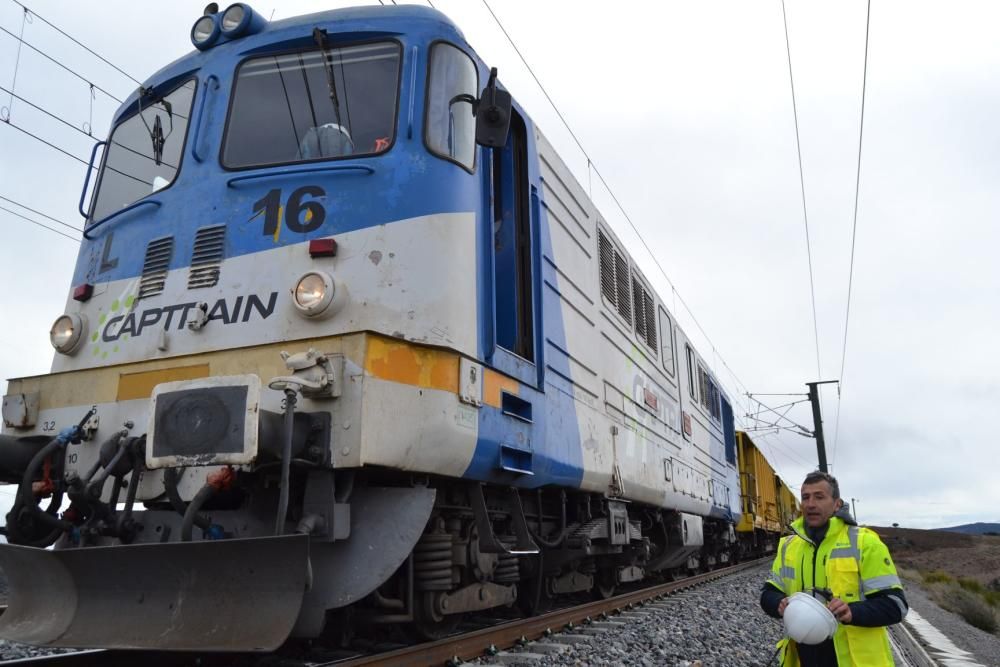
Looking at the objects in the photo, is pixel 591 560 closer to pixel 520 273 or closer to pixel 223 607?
pixel 520 273

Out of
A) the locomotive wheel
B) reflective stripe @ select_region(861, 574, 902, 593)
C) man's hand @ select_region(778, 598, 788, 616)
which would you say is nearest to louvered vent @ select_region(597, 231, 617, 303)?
the locomotive wheel

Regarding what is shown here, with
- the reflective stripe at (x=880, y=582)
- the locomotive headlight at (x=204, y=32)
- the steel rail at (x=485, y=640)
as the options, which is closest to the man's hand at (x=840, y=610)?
the reflective stripe at (x=880, y=582)

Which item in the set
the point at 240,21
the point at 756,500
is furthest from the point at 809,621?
the point at 756,500

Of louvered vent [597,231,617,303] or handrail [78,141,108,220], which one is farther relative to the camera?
louvered vent [597,231,617,303]

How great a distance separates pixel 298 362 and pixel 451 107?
1819 millimetres

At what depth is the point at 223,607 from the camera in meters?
3.42

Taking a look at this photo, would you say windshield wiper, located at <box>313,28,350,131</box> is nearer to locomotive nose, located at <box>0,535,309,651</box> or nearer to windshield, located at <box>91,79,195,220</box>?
windshield, located at <box>91,79,195,220</box>

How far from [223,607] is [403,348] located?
4.41ft

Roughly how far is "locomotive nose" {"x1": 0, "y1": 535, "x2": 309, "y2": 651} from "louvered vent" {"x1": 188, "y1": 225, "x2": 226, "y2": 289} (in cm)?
142

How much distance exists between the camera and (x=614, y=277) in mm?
7664

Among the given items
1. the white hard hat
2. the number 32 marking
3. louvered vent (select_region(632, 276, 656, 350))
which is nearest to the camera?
the white hard hat

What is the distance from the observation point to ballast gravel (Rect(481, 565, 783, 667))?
189 inches

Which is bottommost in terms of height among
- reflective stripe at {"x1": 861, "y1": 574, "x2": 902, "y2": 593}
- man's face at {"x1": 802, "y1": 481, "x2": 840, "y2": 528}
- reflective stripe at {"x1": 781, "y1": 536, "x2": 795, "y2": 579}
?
reflective stripe at {"x1": 861, "y1": 574, "x2": 902, "y2": 593}

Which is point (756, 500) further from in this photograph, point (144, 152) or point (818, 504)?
point (818, 504)
